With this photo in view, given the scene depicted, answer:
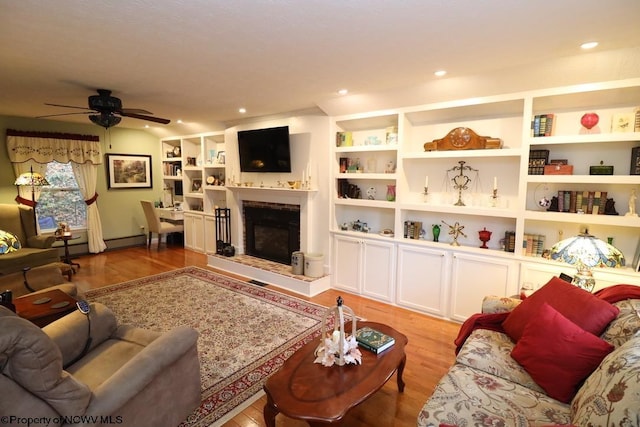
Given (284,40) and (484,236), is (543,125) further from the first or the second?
(284,40)

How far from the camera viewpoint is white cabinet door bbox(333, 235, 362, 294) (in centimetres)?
432

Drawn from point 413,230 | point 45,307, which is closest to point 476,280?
point 413,230

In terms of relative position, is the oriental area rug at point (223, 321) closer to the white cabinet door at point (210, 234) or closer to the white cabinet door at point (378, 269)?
the white cabinet door at point (378, 269)

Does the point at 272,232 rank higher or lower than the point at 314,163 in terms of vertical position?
lower

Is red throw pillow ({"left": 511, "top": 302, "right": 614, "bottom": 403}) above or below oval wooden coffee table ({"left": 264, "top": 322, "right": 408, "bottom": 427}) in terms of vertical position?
above

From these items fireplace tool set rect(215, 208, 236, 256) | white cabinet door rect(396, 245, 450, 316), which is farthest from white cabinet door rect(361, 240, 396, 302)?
fireplace tool set rect(215, 208, 236, 256)

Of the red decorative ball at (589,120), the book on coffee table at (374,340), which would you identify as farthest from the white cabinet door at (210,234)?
the red decorative ball at (589,120)


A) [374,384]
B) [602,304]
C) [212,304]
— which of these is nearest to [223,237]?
[212,304]

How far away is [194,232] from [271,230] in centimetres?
226

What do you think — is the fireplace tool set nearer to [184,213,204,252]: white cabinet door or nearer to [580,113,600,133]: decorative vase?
[184,213,204,252]: white cabinet door

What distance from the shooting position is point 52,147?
18.8 feet

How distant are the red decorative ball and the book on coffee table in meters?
2.57

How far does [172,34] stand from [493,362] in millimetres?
2874

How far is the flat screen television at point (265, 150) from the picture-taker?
15.5 feet
